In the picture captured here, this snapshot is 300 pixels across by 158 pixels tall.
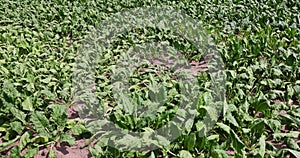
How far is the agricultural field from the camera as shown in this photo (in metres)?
3.52

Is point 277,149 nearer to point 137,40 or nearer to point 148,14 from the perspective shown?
point 137,40

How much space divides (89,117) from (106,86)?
70 cm

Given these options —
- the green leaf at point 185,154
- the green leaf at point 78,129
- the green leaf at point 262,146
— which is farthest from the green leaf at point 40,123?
the green leaf at point 262,146

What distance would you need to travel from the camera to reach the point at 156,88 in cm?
442

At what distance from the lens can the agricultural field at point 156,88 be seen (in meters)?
3.52

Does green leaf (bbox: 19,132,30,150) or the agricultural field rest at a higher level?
the agricultural field

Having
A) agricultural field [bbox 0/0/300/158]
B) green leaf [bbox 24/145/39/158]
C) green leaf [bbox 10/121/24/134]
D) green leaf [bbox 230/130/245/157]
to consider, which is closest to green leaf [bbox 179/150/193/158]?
agricultural field [bbox 0/0/300/158]

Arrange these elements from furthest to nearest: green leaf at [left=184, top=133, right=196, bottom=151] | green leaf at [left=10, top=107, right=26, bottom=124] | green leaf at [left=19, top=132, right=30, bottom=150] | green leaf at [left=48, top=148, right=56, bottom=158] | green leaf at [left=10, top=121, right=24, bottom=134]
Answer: green leaf at [left=10, top=107, right=26, bottom=124]
green leaf at [left=10, top=121, right=24, bottom=134]
green leaf at [left=19, top=132, right=30, bottom=150]
green leaf at [left=48, top=148, right=56, bottom=158]
green leaf at [left=184, top=133, right=196, bottom=151]

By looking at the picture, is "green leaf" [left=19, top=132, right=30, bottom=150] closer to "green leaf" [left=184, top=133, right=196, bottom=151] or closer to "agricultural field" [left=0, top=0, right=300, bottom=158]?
"agricultural field" [left=0, top=0, right=300, bottom=158]

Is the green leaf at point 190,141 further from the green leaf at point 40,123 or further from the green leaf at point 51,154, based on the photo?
the green leaf at point 40,123

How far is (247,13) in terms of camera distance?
767cm

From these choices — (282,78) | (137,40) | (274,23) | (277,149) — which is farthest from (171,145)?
(274,23)

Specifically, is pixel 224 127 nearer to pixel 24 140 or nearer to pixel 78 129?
pixel 78 129

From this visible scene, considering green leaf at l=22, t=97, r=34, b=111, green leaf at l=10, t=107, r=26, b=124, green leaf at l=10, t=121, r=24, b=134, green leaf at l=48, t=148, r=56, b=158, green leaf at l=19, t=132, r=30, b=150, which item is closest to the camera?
green leaf at l=48, t=148, r=56, b=158
